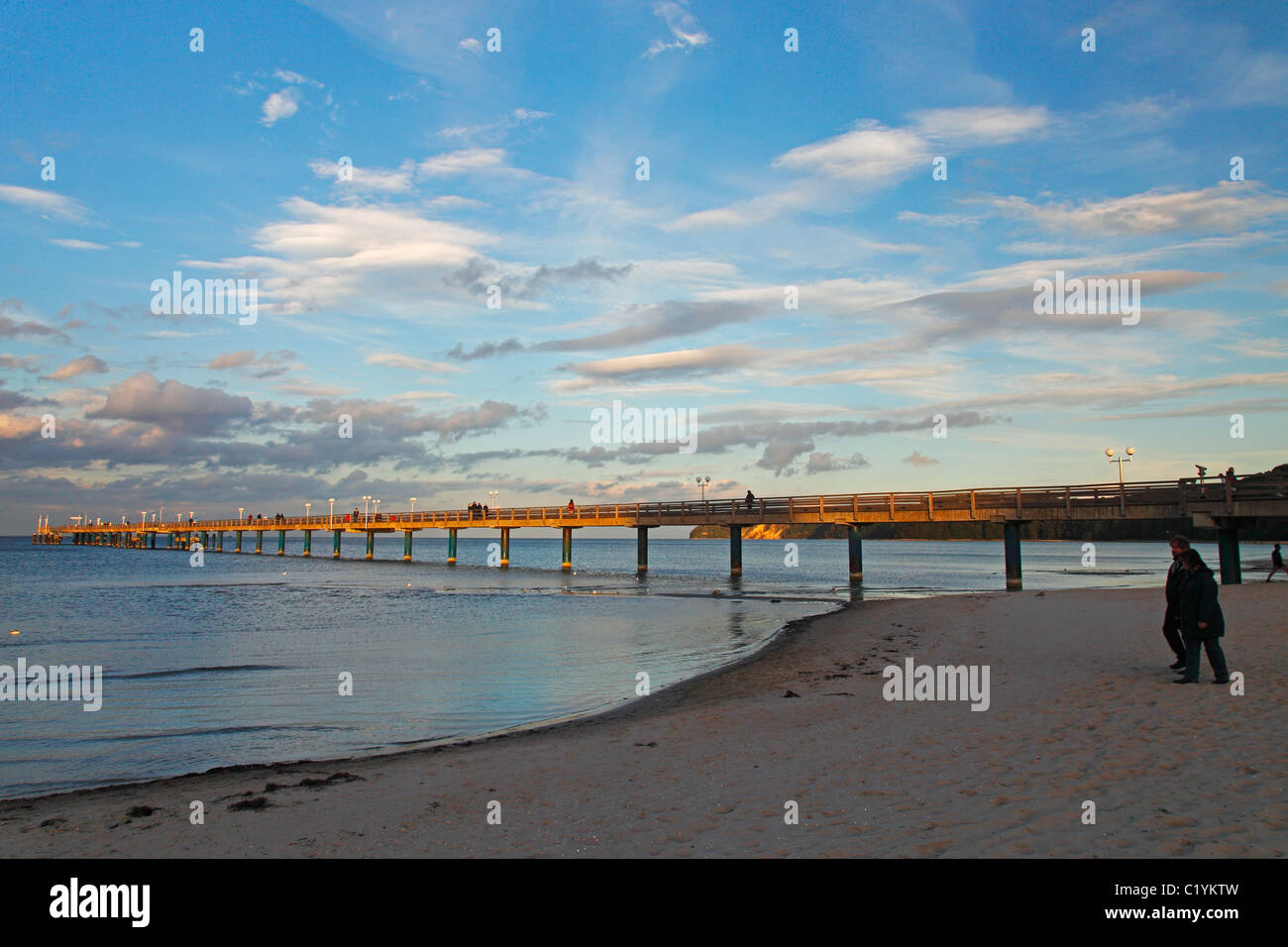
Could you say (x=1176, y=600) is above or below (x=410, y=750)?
above

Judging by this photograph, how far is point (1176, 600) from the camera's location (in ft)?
36.5

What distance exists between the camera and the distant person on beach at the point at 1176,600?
10.9 metres

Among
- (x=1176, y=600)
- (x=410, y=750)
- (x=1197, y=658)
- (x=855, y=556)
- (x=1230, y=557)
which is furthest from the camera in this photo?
(x=855, y=556)

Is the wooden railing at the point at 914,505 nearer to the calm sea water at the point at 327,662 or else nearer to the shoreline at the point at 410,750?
the calm sea water at the point at 327,662

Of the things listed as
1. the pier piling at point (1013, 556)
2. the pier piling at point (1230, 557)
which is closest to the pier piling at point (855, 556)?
the pier piling at point (1013, 556)

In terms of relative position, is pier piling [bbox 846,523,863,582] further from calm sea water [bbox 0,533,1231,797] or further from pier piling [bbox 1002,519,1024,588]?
pier piling [bbox 1002,519,1024,588]

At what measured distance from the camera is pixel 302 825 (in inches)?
267

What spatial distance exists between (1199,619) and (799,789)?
682 centimetres

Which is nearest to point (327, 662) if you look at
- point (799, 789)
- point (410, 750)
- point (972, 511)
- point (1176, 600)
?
point (410, 750)

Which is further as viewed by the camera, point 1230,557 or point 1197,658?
point 1230,557

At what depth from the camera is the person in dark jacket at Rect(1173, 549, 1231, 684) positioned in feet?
34.3

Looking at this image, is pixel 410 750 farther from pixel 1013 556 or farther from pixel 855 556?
pixel 855 556
